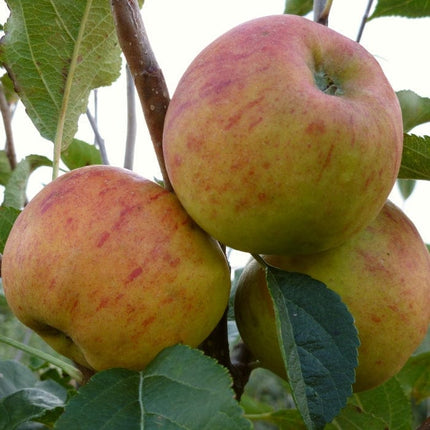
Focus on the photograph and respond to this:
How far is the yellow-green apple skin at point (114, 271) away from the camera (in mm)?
734

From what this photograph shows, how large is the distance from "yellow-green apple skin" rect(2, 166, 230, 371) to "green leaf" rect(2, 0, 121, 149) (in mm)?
300

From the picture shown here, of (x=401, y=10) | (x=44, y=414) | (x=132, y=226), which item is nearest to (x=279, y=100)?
(x=132, y=226)

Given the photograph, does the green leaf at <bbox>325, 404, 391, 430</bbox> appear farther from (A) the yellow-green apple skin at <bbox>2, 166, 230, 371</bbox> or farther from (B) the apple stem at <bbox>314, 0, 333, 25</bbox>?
(B) the apple stem at <bbox>314, 0, 333, 25</bbox>

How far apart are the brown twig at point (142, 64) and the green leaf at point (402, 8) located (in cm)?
61

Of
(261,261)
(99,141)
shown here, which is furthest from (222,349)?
(99,141)

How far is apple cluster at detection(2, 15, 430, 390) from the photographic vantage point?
683 mm

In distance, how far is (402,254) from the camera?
0.87 meters

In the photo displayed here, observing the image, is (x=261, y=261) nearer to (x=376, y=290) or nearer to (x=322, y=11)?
(x=376, y=290)

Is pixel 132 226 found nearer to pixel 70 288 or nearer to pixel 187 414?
pixel 70 288

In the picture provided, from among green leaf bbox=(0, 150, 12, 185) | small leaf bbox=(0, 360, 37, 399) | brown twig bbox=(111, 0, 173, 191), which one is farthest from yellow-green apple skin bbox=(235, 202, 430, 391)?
green leaf bbox=(0, 150, 12, 185)

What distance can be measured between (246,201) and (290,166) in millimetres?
65

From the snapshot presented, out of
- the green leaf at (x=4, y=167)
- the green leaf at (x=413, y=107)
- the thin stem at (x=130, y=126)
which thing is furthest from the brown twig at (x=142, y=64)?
the green leaf at (x=4, y=167)

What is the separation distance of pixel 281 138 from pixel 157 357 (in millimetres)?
298

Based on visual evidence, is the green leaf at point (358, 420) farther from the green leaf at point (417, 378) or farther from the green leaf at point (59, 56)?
the green leaf at point (59, 56)
